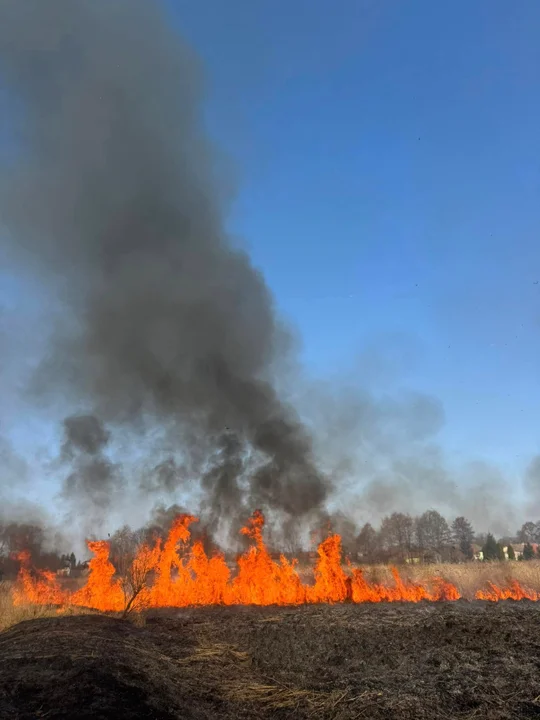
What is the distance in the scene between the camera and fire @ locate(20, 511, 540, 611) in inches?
859

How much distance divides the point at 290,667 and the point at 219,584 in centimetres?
1318

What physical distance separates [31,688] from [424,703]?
6.91 meters

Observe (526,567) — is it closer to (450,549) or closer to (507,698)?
(450,549)

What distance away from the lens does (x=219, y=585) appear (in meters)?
24.0

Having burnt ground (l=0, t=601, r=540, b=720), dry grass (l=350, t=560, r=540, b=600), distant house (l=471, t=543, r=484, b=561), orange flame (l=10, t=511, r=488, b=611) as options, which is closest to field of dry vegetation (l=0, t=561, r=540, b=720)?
burnt ground (l=0, t=601, r=540, b=720)

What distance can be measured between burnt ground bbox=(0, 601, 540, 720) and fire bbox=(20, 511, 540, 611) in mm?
6043

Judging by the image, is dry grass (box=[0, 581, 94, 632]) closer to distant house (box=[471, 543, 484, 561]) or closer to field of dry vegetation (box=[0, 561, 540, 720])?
field of dry vegetation (box=[0, 561, 540, 720])

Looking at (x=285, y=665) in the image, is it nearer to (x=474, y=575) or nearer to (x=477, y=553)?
(x=474, y=575)

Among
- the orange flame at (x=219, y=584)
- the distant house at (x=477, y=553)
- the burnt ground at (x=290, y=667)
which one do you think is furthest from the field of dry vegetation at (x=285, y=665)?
the distant house at (x=477, y=553)

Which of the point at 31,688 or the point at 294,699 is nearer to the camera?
the point at 31,688

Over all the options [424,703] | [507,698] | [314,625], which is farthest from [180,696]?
[314,625]

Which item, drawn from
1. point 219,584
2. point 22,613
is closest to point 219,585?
point 219,584

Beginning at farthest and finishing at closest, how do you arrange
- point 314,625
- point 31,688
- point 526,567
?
point 526,567 < point 314,625 < point 31,688

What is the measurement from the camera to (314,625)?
14.9 m
